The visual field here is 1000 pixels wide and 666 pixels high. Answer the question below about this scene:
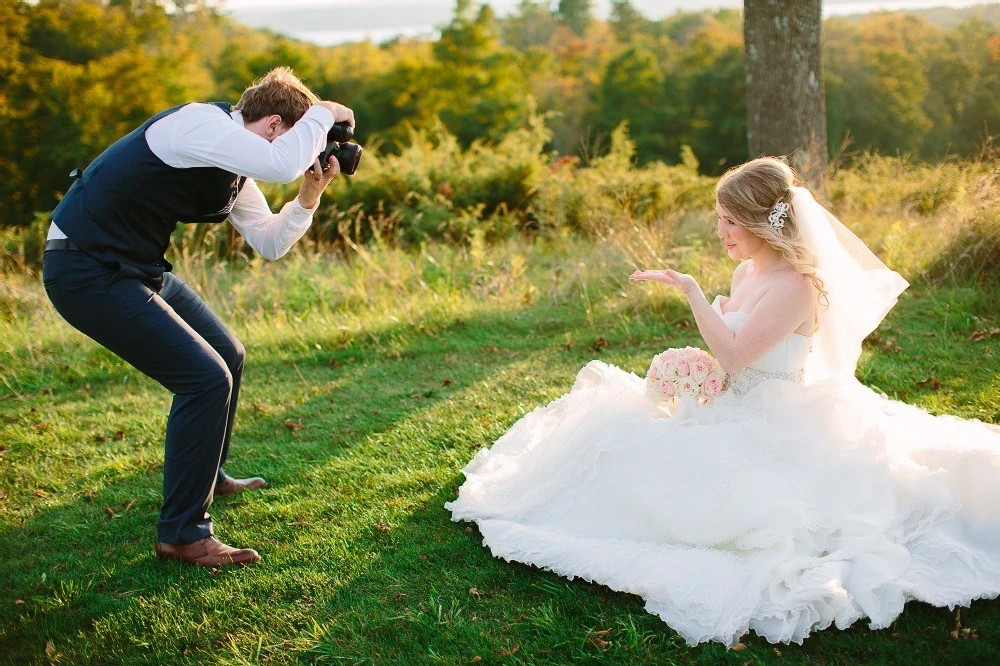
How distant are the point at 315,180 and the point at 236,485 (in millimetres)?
1818

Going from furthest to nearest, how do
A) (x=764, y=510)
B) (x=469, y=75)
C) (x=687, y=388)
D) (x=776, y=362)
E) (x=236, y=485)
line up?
(x=469, y=75) < (x=236, y=485) < (x=687, y=388) < (x=776, y=362) < (x=764, y=510)

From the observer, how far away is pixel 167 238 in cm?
346

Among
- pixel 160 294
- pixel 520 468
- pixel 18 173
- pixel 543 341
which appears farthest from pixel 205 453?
pixel 18 173

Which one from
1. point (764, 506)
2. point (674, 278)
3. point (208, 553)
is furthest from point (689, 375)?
point (208, 553)

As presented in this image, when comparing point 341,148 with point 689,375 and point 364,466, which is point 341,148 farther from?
point 689,375

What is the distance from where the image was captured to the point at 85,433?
5.15 meters

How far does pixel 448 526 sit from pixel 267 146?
6.51 feet

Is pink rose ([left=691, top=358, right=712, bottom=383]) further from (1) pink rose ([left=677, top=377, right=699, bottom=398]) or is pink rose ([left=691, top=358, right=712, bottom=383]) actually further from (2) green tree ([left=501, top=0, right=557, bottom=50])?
(2) green tree ([left=501, top=0, right=557, bottom=50])

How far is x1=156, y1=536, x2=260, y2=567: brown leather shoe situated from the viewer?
3469mm

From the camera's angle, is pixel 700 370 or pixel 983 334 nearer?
pixel 700 370

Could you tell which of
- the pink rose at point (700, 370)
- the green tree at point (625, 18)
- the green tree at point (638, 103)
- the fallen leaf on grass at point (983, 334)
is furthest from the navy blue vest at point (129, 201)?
the green tree at point (625, 18)

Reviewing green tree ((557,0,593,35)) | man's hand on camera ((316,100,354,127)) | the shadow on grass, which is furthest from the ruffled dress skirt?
green tree ((557,0,593,35))

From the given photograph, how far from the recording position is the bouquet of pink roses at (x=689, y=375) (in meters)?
3.46

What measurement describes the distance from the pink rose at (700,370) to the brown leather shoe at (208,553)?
7.37 feet
